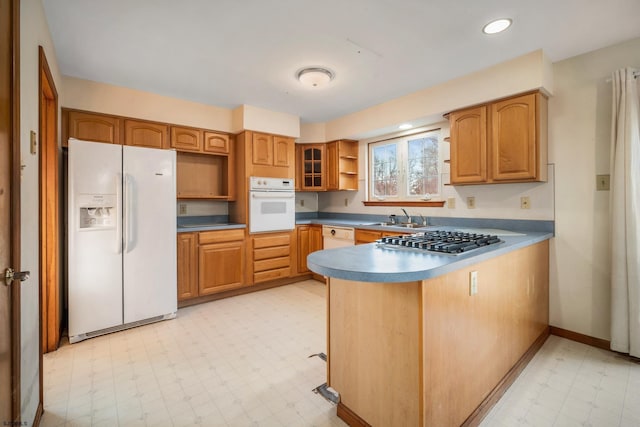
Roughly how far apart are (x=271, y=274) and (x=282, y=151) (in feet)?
5.58

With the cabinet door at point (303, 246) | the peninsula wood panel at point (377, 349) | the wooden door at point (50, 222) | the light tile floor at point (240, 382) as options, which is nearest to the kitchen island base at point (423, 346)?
the peninsula wood panel at point (377, 349)

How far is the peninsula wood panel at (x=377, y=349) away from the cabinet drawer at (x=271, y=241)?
2411 millimetres

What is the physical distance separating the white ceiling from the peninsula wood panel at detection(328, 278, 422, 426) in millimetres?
1748

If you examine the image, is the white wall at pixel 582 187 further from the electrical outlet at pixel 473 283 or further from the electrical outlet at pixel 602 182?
the electrical outlet at pixel 473 283

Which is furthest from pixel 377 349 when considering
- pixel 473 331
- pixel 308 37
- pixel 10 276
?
pixel 308 37

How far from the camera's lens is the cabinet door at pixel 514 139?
2471 millimetres

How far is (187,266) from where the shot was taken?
130 inches

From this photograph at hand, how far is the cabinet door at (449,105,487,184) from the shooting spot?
2752 mm

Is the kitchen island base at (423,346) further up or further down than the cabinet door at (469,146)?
further down

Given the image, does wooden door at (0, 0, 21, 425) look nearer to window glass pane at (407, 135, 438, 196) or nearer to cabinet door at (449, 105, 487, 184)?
cabinet door at (449, 105, 487, 184)

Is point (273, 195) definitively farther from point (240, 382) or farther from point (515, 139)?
point (515, 139)

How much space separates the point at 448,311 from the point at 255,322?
2.06 meters

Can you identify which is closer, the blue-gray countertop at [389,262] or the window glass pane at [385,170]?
the blue-gray countertop at [389,262]

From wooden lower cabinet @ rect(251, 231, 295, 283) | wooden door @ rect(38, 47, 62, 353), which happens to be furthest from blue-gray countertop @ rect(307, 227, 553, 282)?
wooden lower cabinet @ rect(251, 231, 295, 283)
